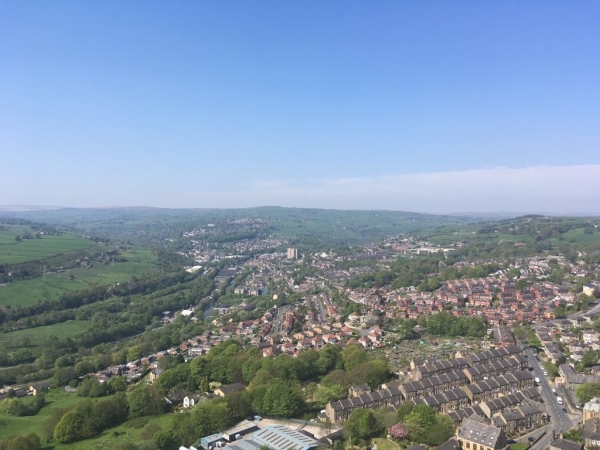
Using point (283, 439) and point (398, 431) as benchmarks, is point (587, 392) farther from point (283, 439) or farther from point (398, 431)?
point (283, 439)

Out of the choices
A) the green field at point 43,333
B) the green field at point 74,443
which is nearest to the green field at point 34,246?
the green field at point 43,333

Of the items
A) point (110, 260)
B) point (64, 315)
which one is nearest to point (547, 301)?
point (64, 315)

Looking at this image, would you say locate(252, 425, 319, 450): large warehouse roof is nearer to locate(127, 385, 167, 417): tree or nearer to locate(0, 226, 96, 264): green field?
locate(127, 385, 167, 417): tree

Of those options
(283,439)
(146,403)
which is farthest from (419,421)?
(146,403)

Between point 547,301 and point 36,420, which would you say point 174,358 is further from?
point 547,301

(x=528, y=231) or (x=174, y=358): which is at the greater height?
(x=528, y=231)

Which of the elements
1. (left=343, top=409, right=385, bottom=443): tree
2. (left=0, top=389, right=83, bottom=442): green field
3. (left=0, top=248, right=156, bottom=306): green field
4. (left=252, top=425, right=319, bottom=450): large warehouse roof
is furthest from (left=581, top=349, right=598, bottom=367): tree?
(left=0, top=248, right=156, bottom=306): green field
